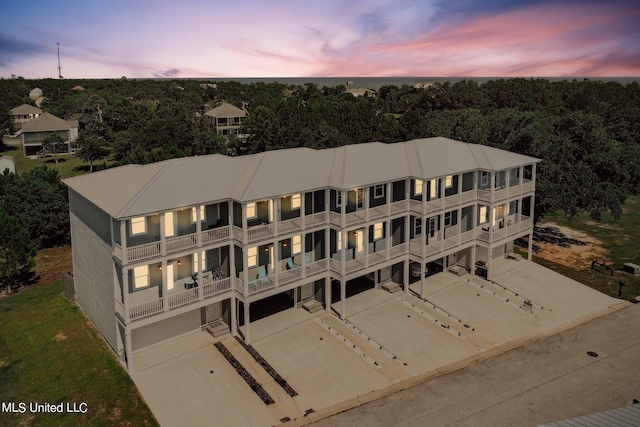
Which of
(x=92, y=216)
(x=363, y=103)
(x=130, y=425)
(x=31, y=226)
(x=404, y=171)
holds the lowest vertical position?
(x=130, y=425)

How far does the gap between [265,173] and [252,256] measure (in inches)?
196

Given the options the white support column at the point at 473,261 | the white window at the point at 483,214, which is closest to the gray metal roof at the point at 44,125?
the white window at the point at 483,214

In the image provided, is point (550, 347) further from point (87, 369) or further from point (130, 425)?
point (87, 369)

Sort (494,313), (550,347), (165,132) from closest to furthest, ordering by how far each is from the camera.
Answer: (550,347) → (494,313) → (165,132)

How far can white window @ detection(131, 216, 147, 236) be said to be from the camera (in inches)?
1006

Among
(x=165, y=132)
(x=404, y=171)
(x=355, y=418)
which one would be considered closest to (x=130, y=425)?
(x=355, y=418)

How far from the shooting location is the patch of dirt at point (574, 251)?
130 ft

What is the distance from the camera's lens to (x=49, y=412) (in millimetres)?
21656

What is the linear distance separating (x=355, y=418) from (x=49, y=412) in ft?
44.1

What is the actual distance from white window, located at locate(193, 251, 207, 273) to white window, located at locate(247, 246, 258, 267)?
2526 mm

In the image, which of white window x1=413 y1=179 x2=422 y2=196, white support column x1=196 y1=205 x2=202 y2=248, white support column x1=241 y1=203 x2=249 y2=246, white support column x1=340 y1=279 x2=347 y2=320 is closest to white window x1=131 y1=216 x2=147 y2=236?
white support column x1=196 y1=205 x2=202 y2=248

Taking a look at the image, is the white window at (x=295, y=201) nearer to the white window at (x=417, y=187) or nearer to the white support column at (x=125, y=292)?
the white window at (x=417, y=187)

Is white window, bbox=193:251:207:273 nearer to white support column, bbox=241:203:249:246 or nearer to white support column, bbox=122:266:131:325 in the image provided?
white support column, bbox=241:203:249:246

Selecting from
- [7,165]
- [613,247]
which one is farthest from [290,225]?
[7,165]
